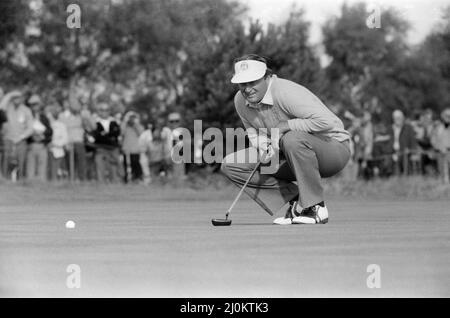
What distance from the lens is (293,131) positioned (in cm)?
1360

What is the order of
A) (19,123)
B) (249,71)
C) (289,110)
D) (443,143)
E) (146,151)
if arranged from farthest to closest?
(146,151)
(443,143)
(19,123)
(289,110)
(249,71)

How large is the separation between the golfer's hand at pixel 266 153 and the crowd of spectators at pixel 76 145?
13.4 m

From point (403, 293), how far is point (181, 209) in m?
10.7

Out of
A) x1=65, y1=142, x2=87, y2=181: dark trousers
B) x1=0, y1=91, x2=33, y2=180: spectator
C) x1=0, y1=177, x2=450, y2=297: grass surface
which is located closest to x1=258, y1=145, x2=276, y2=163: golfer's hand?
x1=0, y1=177, x2=450, y2=297: grass surface

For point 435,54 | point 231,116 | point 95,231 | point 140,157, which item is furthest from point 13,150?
point 435,54

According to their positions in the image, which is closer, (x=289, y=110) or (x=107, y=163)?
(x=289, y=110)

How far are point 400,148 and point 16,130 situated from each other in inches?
352

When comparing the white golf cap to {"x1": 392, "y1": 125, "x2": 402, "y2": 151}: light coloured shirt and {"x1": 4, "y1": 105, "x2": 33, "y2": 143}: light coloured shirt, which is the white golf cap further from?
{"x1": 392, "y1": 125, "x2": 402, "y2": 151}: light coloured shirt

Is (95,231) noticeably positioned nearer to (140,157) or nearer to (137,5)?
(140,157)

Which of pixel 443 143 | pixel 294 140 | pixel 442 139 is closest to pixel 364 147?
pixel 442 139

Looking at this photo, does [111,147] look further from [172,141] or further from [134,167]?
[172,141]

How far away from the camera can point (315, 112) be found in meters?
13.5

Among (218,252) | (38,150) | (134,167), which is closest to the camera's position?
(218,252)

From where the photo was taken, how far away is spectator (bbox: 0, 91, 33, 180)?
27594mm
